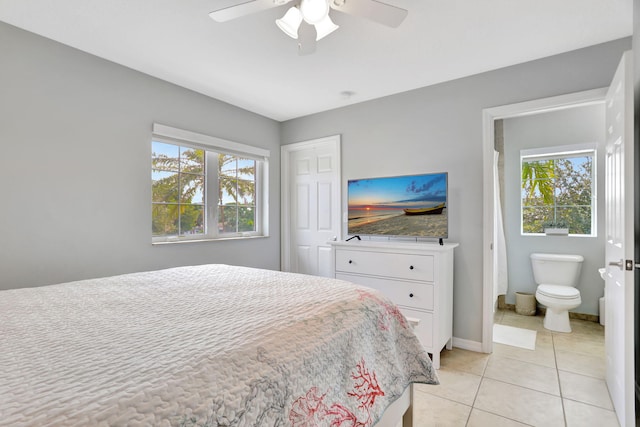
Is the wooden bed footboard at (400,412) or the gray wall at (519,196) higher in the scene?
the gray wall at (519,196)

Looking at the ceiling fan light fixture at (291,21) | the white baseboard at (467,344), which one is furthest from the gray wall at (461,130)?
the ceiling fan light fixture at (291,21)

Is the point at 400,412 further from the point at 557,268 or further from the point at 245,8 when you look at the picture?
the point at 557,268

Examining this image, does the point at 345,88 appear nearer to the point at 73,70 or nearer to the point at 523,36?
the point at 523,36

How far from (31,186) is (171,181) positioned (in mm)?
1023

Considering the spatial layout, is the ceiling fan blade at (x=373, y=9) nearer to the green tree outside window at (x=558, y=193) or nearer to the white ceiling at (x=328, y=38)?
the white ceiling at (x=328, y=38)

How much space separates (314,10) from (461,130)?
6.05 ft

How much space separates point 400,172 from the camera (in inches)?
124

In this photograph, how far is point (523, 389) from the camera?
212 centimetres

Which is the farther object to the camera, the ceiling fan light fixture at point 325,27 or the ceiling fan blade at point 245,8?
the ceiling fan light fixture at point 325,27

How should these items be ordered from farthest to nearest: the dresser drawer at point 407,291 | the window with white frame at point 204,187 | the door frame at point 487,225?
the window with white frame at point 204,187
the door frame at point 487,225
the dresser drawer at point 407,291

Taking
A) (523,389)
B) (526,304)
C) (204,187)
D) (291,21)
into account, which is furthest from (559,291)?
(204,187)

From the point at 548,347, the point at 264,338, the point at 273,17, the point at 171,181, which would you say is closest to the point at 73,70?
the point at 171,181

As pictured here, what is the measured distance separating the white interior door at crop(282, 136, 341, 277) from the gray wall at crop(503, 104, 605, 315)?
216cm

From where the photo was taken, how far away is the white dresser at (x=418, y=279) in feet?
8.10
